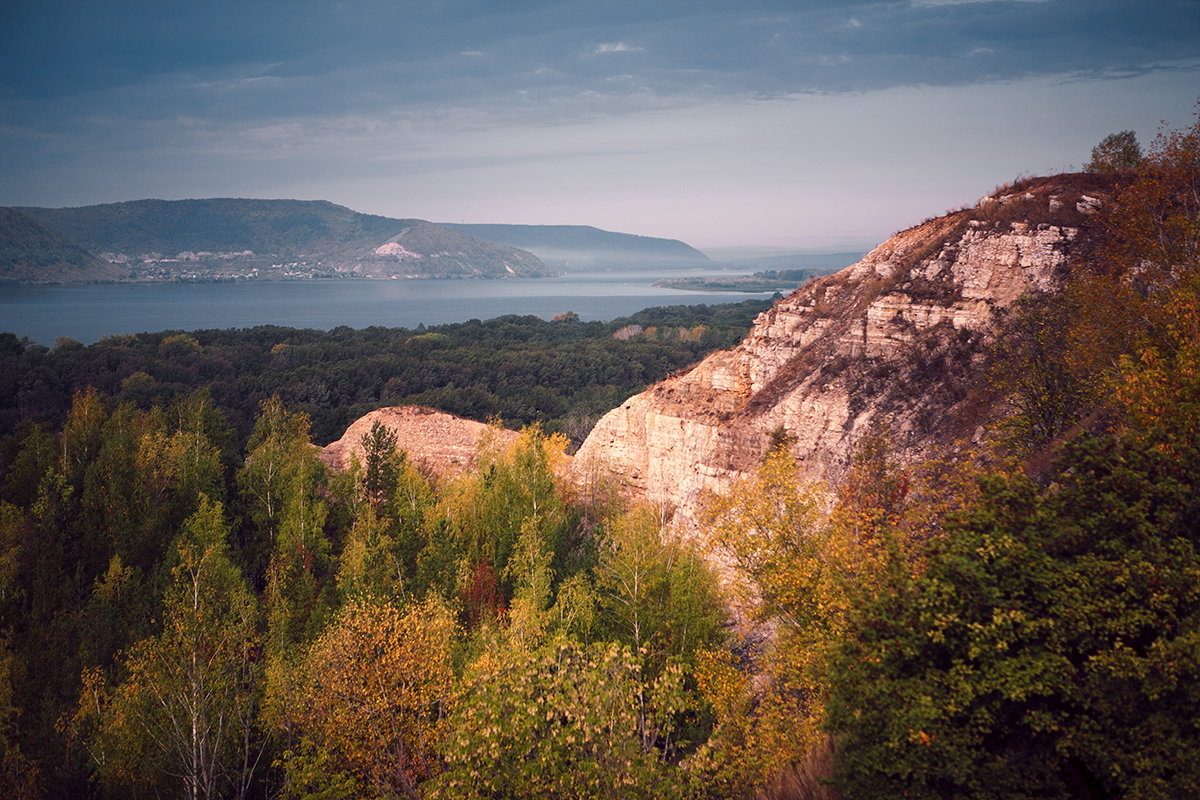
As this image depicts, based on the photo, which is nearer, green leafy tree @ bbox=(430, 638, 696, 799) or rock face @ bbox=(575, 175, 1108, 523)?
green leafy tree @ bbox=(430, 638, 696, 799)

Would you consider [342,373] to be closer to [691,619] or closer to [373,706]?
[691,619]

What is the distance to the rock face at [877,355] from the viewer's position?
1188 inches

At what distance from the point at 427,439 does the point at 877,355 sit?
32.9 meters

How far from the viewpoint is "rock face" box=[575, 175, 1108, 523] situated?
30.2 metres

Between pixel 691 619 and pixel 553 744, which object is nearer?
pixel 553 744

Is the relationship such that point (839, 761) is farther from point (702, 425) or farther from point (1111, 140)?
point (1111, 140)

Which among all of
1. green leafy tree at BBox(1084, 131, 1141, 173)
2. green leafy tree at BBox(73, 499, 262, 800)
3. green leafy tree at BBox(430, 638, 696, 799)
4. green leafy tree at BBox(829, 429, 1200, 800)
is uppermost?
green leafy tree at BBox(1084, 131, 1141, 173)

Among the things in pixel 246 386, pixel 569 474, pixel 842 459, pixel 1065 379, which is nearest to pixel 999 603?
pixel 1065 379

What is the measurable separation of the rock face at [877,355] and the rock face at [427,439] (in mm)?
14588

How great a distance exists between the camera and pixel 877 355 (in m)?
32.8

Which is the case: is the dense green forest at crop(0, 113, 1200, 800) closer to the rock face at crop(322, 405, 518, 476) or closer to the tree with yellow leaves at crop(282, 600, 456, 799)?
the tree with yellow leaves at crop(282, 600, 456, 799)

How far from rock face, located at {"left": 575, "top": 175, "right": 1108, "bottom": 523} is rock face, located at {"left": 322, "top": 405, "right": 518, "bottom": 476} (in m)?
14.6

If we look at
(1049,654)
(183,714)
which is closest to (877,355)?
(1049,654)

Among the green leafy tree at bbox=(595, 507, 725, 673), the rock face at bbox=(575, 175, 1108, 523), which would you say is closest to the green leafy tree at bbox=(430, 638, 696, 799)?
the green leafy tree at bbox=(595, 507, 725, 673)
